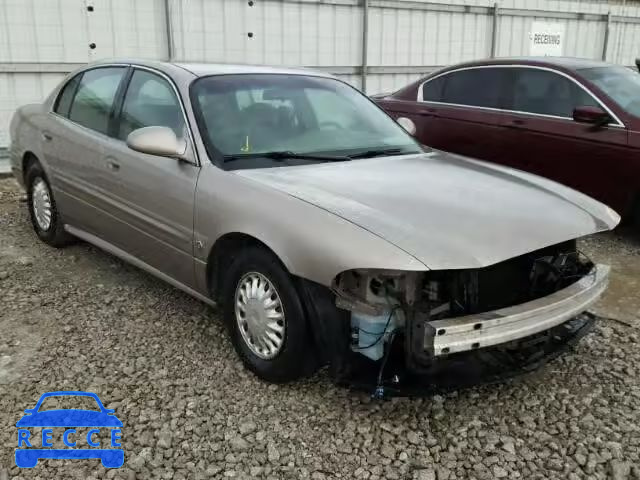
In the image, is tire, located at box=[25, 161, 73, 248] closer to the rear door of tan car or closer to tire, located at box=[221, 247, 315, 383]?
the rear door of tan car

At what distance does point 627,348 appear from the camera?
144 inches

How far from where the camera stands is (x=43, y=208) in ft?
17.0

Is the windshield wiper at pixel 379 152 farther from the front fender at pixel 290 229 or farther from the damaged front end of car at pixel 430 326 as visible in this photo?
the damaged front end of car at pixel 430 326

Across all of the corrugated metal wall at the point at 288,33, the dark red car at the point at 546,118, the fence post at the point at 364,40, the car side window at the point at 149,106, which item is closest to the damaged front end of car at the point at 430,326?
the car side window at the point at 149,106

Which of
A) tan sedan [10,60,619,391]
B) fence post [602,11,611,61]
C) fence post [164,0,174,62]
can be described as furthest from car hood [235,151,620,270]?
fence post [602,11,611,61]

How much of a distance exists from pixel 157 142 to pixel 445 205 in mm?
1540

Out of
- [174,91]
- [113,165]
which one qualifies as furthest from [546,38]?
[113,165]

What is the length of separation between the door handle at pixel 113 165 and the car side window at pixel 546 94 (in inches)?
151

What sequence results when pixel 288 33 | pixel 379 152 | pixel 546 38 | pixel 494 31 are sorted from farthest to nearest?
1. pixel 546 38
2. pixel 494 31
3. pixel 288 33
4. pixel 379 152

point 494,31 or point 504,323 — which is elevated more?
point 494,31

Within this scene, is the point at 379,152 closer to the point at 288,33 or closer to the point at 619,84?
the point at 619,84

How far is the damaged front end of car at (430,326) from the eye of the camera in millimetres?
2648

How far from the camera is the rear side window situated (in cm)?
631

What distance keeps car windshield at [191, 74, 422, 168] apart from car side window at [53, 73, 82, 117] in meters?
1.63
